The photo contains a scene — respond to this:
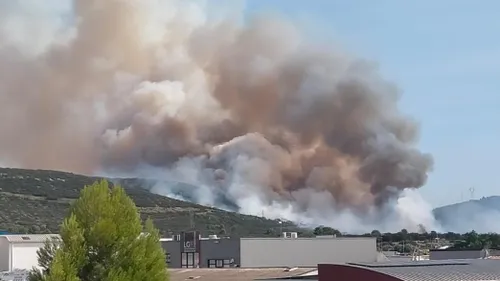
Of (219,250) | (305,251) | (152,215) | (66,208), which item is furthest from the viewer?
(152,215)

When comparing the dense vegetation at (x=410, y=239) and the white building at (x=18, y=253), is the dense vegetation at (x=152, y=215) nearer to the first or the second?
the dense vegetation at (x=410, y=239)

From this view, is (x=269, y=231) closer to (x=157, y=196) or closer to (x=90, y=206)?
(x=157, y=196)

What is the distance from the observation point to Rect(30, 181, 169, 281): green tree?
1286 inches

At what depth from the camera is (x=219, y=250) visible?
83062 mm

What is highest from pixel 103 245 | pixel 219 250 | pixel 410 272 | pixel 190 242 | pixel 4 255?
pixel 190 242

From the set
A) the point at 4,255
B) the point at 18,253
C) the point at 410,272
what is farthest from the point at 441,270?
the point at 4,255

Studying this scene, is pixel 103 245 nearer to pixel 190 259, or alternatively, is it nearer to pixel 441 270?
pixel 441 270

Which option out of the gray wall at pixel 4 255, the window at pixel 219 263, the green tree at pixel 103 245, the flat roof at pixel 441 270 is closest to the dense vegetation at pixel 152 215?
the window at pixel 219 263

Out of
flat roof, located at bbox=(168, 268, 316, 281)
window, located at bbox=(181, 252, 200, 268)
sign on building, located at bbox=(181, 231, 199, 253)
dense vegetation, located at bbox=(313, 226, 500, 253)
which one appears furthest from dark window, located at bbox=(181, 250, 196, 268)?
dense vegetation, located at bbox=(313, 226, 500, 253)

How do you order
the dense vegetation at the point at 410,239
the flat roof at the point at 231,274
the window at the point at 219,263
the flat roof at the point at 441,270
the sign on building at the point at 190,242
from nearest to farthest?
the flat roof at the point at 441,270
the flat roof at the point at 231,274
the window at the point at 219,263
the sign on building at the point at 190,242
the dense vegetation at the point at 410,239

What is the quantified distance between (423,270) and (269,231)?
94.9 metres

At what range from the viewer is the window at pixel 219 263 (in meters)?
81.3

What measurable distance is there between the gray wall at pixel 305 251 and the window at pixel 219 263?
2.02 meters

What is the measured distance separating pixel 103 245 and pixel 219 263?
1961 inches
